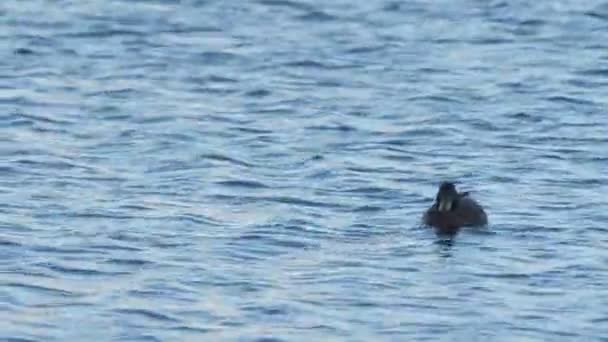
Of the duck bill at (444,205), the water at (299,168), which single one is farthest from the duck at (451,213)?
the water at (299,168)

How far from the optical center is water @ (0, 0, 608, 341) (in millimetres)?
17781

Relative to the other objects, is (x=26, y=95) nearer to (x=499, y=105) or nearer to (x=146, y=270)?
(x=499, y=105)

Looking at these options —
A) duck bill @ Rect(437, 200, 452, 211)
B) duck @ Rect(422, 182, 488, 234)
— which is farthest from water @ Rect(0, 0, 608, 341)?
duck bill @ Rect(437, 200, 452, 211)

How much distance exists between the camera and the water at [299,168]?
17781mm

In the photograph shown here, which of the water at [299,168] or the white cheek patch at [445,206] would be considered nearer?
the water at [299,168]

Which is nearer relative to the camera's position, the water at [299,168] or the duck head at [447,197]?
the water at [299,168]

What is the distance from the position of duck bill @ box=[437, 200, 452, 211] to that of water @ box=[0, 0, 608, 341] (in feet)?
0.87

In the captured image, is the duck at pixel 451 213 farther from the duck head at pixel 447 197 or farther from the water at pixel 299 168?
the water at pixel 299 168

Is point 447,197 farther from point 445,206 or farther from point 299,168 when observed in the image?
point 299,168

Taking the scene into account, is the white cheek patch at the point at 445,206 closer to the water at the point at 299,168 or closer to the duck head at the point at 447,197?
the duck head at the point at 447,197

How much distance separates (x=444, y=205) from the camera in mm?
20656

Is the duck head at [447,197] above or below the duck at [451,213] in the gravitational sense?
above

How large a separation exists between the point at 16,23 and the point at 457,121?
872 centimetres

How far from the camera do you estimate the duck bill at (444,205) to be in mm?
20609
